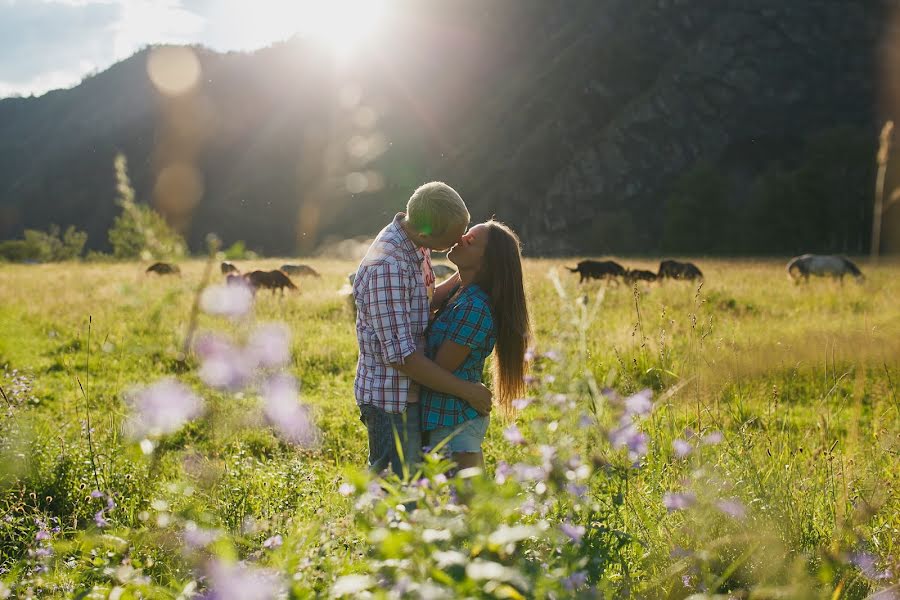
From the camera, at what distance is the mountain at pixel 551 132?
74750 millimetres

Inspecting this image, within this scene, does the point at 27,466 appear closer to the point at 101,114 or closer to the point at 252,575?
the point at 252,575

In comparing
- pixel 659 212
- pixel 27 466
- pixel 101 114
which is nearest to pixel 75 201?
pixel 101 114

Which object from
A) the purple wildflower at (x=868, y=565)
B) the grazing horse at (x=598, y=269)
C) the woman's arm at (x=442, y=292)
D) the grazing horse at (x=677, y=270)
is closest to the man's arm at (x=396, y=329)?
the woman's arm at (x=442, y=292)

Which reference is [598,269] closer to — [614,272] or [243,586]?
[614,272]

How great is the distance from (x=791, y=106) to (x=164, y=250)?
119 m

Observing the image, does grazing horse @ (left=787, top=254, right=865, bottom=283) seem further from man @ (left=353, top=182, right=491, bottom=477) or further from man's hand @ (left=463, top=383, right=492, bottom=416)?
man @ (left=353, top=182, right=491, bottom=477)

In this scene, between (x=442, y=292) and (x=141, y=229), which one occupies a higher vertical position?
(x=141, y=229)

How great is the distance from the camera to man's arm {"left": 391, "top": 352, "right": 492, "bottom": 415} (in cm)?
315

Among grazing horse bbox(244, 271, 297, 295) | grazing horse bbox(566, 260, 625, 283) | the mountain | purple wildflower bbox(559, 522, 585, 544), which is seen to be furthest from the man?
the mountain

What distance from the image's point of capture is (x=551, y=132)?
111750mm

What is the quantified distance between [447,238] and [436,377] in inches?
29.5

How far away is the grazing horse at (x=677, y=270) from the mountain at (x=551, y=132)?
28997mm

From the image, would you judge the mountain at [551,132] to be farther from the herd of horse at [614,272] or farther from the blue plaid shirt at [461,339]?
the blue plaid shirt at [461,339]

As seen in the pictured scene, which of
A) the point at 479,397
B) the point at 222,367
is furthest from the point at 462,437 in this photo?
the point at 222,367
